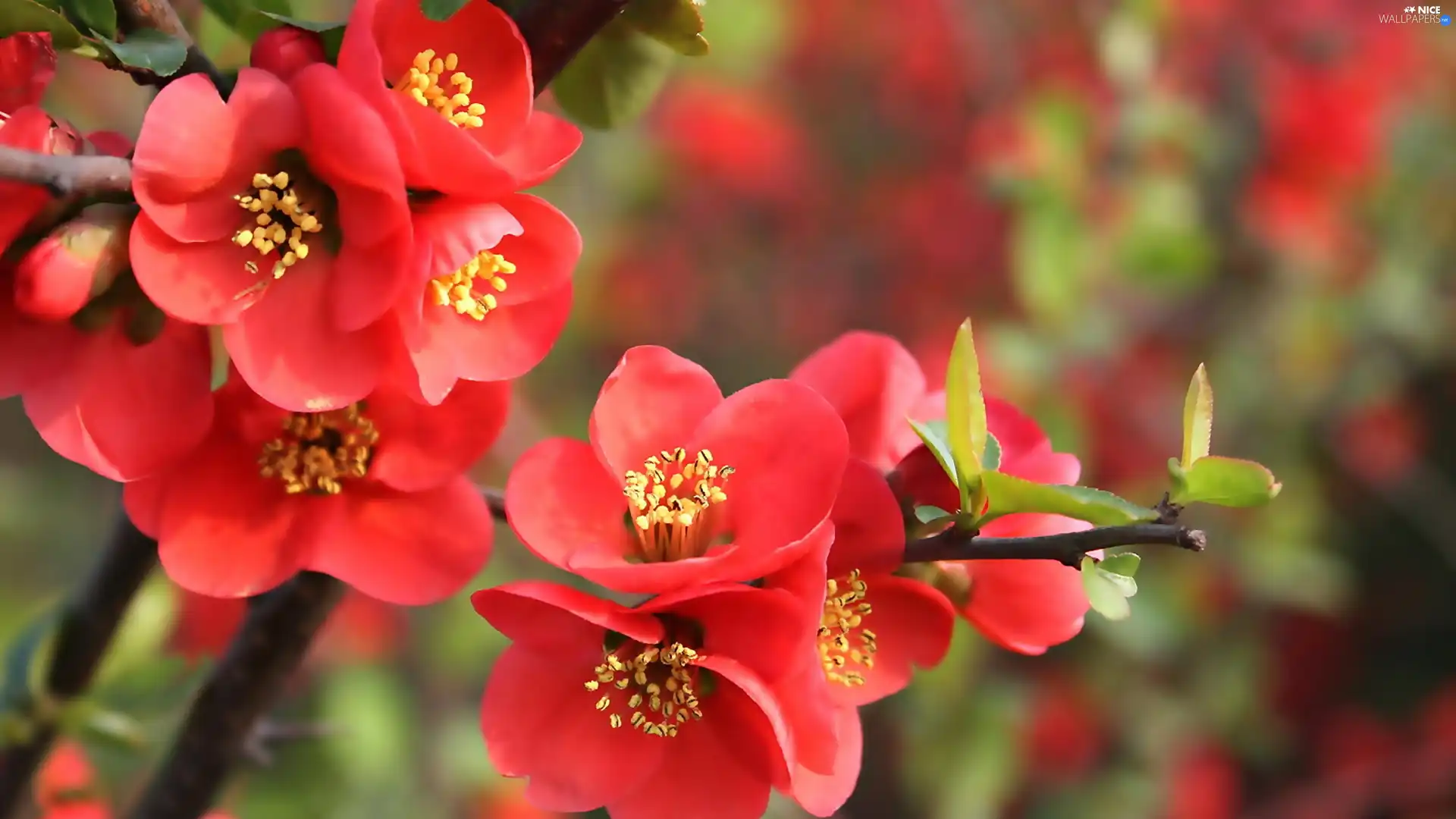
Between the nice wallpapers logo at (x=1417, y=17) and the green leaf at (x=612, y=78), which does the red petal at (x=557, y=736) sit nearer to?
the green leaf at (x=612, y=78)

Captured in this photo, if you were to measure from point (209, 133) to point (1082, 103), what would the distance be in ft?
4.18

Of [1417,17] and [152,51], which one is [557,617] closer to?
[152,51]

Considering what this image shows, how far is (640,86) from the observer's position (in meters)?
0.53

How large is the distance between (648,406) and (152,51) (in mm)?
208

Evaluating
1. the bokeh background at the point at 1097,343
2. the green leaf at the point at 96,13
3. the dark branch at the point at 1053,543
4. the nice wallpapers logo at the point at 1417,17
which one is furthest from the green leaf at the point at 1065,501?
the nice wallpapers logo at the point at 1417,17

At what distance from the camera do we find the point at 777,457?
1.41 ft

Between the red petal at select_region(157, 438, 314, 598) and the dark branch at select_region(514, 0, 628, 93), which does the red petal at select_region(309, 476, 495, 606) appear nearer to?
the red petal at select_region(157, 438, 314, 598)

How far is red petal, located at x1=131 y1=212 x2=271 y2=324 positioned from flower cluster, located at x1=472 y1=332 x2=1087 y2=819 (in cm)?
11

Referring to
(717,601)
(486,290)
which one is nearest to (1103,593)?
(717,601)

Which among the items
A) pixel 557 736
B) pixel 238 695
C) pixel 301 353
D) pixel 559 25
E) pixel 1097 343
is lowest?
pixel 1097 343

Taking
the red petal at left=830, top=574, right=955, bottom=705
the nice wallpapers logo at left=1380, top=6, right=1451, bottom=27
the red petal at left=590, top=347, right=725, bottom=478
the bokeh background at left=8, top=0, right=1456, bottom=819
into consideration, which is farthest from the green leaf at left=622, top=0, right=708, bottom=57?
the nice wallpapers logo at left=1380, top=6, right=1451, bottom=27

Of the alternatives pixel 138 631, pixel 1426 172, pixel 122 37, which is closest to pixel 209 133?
pixel 122 37

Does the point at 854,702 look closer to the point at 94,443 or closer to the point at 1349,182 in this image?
the point at 94,443

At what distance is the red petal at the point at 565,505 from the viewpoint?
1.40ft
